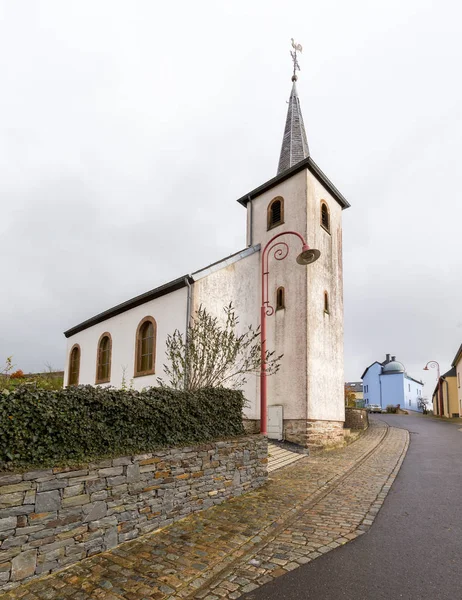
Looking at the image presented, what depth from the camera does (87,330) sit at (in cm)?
2052

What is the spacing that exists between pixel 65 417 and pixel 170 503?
7.97 ft

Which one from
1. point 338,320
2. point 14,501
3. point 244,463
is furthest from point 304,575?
point 338,320

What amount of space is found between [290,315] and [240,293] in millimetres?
2055

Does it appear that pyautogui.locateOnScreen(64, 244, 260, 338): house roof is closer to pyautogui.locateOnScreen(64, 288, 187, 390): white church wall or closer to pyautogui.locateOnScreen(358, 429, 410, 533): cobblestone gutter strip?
pyautogui.locateOnScreen(64, 288, 187, 390): white church wall

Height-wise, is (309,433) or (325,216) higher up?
(325,216)

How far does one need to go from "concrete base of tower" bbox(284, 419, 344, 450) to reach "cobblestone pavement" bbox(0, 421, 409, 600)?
4548 millimetres

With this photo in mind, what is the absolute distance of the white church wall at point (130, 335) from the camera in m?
14.1

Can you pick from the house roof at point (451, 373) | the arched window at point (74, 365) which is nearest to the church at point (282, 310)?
the arched window at point (74, 365)

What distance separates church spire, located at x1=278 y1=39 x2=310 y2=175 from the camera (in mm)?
20016

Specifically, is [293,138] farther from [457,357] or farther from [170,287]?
[457,357]

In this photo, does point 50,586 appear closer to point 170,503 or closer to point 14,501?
point 14,501

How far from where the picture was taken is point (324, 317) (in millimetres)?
16125

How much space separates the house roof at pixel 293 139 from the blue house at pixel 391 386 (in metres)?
50.3

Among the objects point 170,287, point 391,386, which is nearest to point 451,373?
point 391,386
